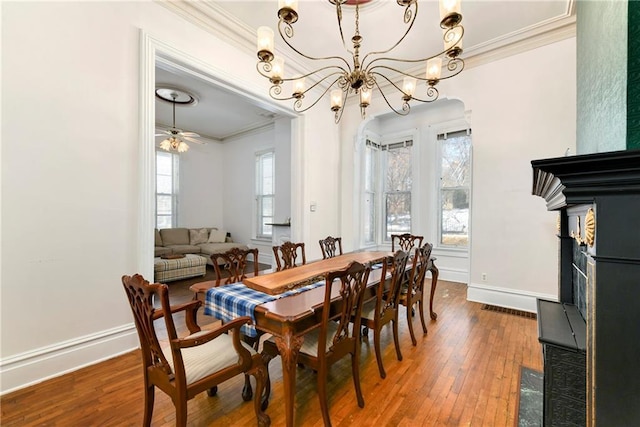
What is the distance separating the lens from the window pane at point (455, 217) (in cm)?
495

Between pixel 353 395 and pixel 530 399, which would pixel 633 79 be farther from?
pixel 353 395

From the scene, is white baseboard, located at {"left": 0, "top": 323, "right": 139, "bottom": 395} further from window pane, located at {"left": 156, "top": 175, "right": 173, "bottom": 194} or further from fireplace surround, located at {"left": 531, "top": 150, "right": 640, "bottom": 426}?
window pane, located at {"left": 156, "top": 175, "right": 173, "bottom": 194}

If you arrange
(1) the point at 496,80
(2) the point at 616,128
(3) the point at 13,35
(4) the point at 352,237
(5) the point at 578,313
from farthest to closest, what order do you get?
(4) the point at 352,237 → (1) the point at 496,80 → (3) the point at 13,35 → (5) the point at 578,313 → (2) the point at 616,128

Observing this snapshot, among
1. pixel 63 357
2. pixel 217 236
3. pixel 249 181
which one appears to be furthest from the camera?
pixel 249 181


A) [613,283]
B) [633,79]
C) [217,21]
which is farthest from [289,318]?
[217,21]

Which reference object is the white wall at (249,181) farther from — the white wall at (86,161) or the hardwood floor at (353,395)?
the hardwood floor at (353,395)

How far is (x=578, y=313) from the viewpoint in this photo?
68.4 inches

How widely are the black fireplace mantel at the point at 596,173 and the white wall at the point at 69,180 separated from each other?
3.00 meters

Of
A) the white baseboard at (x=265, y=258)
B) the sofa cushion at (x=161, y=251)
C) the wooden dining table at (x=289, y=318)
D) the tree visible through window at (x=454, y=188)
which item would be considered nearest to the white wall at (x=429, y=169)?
the tree visible through window at (x=454, y=188)

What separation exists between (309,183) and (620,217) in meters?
3.88

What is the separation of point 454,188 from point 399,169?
1.19 metres

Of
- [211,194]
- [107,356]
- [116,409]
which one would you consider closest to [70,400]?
[116,409]

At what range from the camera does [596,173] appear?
2.95 ft

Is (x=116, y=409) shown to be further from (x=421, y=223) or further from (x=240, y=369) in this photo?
(x=421, y=223)
